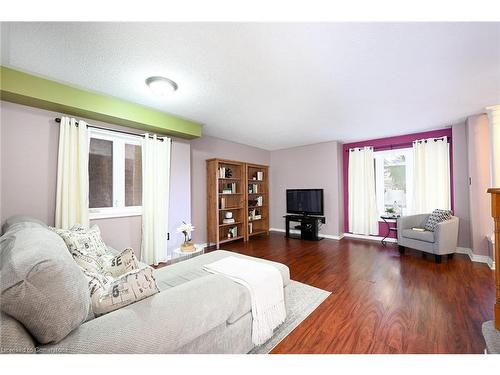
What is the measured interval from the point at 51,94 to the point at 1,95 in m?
0.41

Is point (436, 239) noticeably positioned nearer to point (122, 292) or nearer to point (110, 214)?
point (122, 292)

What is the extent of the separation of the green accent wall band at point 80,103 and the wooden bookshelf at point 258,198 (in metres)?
2.59

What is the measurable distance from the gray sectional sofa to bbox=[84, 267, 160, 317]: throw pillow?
4cm

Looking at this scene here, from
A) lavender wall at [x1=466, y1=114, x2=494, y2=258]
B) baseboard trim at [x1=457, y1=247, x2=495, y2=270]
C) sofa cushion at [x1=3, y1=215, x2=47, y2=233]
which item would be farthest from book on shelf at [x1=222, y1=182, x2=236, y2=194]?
baseboard trim at [x1=457, y1=247, x2=495, y2=270]

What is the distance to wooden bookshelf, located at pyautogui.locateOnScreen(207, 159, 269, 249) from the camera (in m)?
4.27

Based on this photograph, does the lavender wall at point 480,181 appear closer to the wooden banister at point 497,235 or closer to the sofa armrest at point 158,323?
the wooden banister at point 497,235

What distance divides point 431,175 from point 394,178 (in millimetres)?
655

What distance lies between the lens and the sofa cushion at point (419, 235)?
3.27m

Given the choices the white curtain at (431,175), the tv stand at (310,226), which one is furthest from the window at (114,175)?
the white curtain at (431,175)

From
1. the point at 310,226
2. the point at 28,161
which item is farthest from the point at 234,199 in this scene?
the point at 28,161

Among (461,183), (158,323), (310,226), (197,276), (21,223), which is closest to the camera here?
(158,323)

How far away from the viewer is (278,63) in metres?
1.86

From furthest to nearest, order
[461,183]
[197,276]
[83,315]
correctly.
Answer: [461,183]
[197,276]
[83,315]

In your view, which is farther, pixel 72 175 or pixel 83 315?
pixel 72 175
